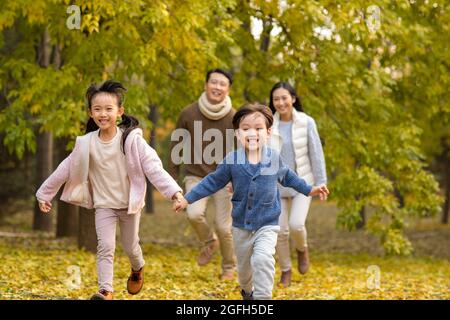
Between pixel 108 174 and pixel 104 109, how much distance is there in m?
0.57

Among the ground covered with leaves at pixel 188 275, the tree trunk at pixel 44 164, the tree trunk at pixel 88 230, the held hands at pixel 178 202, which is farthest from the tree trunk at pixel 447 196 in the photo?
the held hands at pixel 178 202

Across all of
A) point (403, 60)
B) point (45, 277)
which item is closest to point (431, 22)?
point (403, 60)

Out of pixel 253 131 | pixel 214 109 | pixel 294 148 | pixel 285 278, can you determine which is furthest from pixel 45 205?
pixel 285 278

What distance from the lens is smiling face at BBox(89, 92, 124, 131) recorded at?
21.8ft

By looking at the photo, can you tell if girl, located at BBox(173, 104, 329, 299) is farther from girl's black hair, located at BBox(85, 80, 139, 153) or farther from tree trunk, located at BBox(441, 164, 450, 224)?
tree trunk, located at BBox(441, 164, 450, 224)

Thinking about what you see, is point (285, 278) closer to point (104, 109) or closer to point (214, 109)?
point (214, 109)

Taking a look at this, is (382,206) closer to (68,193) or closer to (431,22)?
(431,22)

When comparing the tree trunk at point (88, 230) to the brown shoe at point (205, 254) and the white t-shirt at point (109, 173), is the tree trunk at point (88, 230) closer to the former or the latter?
the brown shoe at point (205, 254)

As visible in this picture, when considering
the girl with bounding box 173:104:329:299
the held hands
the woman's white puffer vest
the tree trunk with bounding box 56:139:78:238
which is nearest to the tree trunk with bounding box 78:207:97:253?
the tree trunk with bounding box 56:139:78:238

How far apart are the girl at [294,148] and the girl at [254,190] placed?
222 cm

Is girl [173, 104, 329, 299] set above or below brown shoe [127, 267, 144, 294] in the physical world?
Answer: above

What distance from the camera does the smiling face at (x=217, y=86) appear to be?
9.40 metres

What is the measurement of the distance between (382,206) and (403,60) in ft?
9.00

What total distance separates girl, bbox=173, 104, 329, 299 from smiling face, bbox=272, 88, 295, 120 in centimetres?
219
